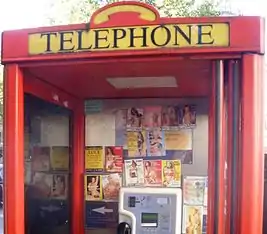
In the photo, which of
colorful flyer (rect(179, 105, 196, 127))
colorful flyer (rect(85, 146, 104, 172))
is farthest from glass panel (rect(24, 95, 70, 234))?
colorful flyer (rect(179, 105, 196, 127))

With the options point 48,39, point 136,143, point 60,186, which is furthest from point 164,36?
point 60,186

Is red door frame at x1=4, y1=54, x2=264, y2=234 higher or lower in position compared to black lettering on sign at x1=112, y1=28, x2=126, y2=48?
lower

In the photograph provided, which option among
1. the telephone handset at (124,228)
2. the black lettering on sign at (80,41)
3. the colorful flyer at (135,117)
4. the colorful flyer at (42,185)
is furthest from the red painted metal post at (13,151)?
the colorful flyer at (135,117)

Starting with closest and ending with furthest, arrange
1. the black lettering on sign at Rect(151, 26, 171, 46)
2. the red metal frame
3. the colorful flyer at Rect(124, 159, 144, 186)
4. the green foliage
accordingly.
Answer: the red metal frame, the black lettering on sign at Rect(151, 26, 171, 46), the colorful flyer at Rect(124, 159, 144, 186), the green foliage

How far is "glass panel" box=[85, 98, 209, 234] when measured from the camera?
2.91 metres

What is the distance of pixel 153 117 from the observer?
9.80 ft

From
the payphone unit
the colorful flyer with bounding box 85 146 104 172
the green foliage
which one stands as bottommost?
the payphone unit

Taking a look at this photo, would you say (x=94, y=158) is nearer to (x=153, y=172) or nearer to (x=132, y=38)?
(x=153, y=172)

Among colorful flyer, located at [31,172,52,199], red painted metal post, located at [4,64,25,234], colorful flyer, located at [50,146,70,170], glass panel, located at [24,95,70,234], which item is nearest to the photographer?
red painted metal post, located at [4,64,25,234]

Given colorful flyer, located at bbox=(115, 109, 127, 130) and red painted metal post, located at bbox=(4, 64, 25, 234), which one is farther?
colorful flyer, located at bbox=(115, 109, 127, 130)

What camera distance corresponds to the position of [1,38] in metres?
2.02

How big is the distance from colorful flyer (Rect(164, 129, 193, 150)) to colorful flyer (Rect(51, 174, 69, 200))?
807 mm

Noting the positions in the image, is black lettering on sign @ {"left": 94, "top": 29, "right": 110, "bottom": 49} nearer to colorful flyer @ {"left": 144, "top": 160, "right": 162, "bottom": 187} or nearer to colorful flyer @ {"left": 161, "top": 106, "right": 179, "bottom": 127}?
colorful flyer @ {"left": 161, "top": 106, "right": 179, "bottom": 127}

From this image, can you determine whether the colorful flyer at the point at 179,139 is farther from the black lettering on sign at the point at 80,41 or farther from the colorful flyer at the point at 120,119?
the black lettering on sign at the point at 80,41
